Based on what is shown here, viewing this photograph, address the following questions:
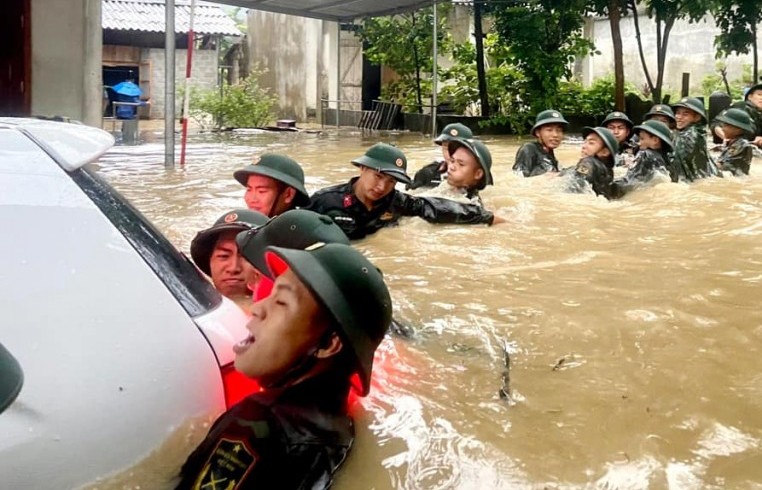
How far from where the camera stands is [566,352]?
3.35 m

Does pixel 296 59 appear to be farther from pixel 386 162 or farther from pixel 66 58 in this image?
pixel 386 162

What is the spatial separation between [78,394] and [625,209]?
22.0 ft

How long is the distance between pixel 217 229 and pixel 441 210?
9.30 feet

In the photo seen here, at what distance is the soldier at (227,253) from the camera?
3.13 m

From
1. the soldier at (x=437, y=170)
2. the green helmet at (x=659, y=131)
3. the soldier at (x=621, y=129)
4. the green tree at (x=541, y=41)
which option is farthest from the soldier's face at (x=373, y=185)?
the green tree at (x=541, y=41)

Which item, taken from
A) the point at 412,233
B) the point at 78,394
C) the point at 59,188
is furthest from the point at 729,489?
the point at 412,233

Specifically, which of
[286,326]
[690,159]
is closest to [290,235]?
[286,326]

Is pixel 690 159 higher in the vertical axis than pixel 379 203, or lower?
higher

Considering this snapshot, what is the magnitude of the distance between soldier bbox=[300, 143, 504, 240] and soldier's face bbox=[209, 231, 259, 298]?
5.20 feet

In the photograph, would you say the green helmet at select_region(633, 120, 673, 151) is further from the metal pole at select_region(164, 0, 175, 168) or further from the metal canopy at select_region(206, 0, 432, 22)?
the metal canopy at select_region(206, 0, 432, 22)

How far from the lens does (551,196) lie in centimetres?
769

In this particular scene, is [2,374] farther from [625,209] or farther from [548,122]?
[548,122]

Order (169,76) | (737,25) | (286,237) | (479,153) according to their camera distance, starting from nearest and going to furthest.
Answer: (286,237)
(479,153)
(169,76)
(737,25)

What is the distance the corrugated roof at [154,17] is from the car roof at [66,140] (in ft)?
61.4
